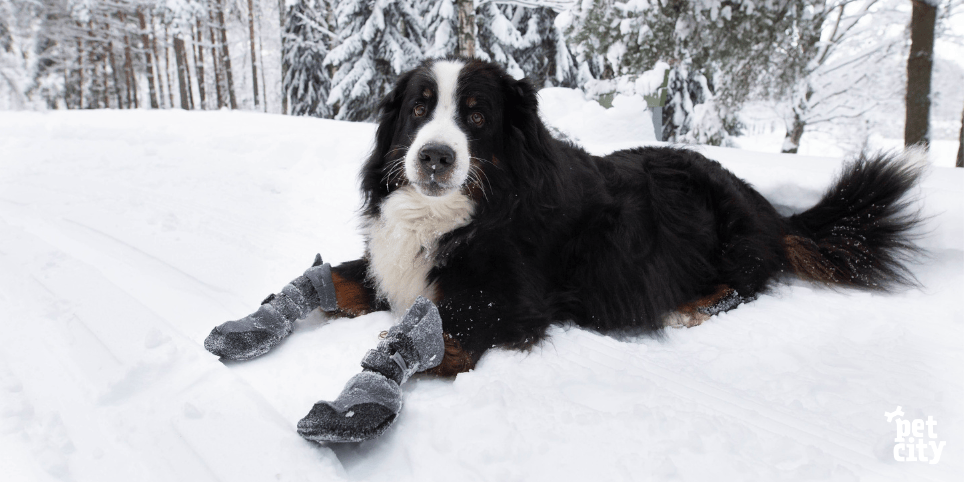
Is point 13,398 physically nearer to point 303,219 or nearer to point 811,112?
point 303,219

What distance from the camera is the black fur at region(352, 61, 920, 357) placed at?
2.39 meters

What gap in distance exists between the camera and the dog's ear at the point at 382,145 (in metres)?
2.78

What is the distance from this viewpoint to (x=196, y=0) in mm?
20531

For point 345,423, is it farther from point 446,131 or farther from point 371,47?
point 371,47

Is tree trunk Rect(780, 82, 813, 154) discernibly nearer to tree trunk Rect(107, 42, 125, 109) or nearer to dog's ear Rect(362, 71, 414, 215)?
dog's ear Rect(362, 71, 414, 215)

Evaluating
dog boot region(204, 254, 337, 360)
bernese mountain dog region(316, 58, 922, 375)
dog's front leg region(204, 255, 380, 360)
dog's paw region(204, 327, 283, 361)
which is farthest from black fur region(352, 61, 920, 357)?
dog's paw region(204, 327, 283, 361)

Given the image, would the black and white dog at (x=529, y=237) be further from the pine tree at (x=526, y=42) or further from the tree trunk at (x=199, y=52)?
the tree trunk at (x=199, y=52)

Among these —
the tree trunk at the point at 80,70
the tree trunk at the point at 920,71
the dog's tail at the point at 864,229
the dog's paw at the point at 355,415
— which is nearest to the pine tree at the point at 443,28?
the tree trunk at the point at 920,71

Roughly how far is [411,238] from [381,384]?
3.24ft

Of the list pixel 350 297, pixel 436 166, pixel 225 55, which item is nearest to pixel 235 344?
pixel 350 297

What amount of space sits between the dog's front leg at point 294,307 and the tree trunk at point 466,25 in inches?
264

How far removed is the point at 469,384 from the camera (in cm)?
189

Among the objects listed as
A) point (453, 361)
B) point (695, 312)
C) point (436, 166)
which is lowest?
point (695, 312)

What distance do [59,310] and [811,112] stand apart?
56.0ft
